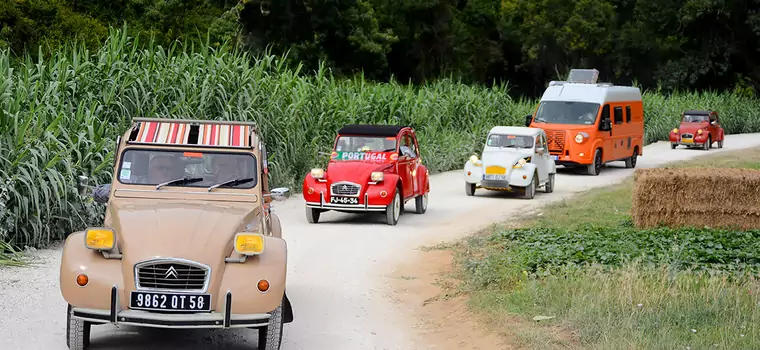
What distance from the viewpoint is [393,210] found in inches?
658

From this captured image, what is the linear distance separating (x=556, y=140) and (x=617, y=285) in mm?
18155

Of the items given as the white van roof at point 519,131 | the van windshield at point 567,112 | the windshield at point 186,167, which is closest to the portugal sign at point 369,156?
the white van roof at point 519,131

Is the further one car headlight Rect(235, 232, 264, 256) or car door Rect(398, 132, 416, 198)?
car door Rect(398, 132, 416, 198)

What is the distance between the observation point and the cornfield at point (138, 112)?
12945 millimetres

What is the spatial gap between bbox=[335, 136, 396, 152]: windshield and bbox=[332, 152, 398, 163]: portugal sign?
0.11 meters

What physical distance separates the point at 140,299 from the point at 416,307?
3.77 metres

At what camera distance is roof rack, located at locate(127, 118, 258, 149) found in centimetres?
921

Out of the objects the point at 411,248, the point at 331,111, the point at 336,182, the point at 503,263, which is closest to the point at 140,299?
the point at 503,263

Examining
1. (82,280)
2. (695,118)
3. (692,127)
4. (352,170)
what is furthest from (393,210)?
(695,118)

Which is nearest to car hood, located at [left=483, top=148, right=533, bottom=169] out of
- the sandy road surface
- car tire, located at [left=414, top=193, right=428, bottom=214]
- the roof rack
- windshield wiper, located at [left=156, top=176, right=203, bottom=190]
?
the sandy road surface

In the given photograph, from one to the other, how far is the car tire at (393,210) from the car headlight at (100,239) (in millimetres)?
9121

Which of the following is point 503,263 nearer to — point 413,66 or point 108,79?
point 108,79

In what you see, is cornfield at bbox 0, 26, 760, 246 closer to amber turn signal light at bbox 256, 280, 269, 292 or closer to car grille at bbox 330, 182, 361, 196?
car grille at bbox 330, 182, 361, 196

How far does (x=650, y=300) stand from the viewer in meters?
9.45
